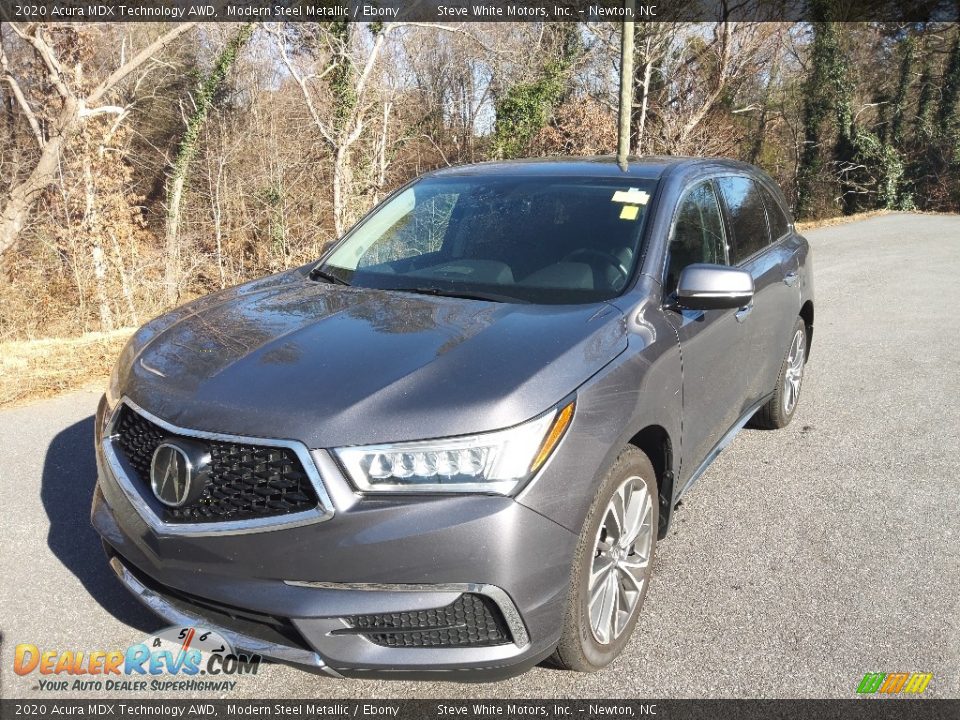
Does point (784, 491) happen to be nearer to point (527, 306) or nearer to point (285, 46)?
point (527, 306)

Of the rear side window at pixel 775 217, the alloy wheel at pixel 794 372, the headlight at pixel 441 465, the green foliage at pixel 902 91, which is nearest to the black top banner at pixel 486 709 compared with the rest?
the headlight at pixel 441 465

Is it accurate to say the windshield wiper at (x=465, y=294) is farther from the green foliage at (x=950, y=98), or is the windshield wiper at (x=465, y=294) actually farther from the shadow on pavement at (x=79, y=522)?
the green foliage at (x=950, y=98)

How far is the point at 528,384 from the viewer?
2.50m

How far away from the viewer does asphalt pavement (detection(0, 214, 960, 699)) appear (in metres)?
2.82

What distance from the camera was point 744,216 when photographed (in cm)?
461

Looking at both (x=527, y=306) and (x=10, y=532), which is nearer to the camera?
(x=527, y=306)

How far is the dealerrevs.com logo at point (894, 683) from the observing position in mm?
2777

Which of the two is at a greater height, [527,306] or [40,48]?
[40,48]

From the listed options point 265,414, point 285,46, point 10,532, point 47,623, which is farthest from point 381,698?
point 285,46

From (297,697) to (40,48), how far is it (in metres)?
17.5

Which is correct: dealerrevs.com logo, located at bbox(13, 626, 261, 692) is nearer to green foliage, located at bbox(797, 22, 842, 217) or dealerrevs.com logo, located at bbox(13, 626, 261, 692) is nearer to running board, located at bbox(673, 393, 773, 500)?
running board, located at bbox(673, 393, 773, 500)

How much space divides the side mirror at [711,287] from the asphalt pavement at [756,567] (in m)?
1.21

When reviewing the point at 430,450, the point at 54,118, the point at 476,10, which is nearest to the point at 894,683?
the point at 430,450

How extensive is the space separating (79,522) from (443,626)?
94.8 inches
